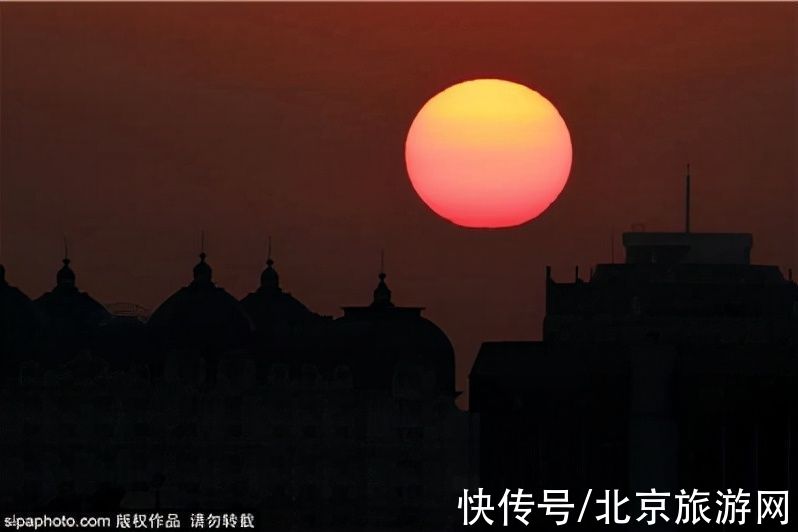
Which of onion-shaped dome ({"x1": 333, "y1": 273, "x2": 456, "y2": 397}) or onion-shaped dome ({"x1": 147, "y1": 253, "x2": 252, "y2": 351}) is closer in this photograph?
onion-shaped dome ({"x1": 333, "y1": 273, "x2": 456, "y2": 397})

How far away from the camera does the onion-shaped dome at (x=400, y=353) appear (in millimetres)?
189500

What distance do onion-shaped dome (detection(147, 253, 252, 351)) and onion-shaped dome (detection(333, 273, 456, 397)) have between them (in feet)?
27.8

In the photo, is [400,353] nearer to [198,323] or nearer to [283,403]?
[283,403]

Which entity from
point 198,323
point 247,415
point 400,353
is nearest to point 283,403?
point 247,415

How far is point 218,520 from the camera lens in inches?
3772

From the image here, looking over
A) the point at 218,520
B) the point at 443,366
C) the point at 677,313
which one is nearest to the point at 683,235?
the point at 443,366

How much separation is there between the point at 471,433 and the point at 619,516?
66329 mm

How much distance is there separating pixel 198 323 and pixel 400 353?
16.7 meters

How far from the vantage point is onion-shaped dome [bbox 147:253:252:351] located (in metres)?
196

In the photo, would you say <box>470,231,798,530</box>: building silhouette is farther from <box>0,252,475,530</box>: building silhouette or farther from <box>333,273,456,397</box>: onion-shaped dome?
<box>0,252,475,530</box>: building silhouette

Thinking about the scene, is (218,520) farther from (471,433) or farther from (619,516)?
(471,433)

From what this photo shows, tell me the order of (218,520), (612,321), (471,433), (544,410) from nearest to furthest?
(218,520), (544,410), (612,321), (471,433)

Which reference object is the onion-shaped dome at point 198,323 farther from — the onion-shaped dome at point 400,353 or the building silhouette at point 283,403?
the onion-shaped dome at point 400,353

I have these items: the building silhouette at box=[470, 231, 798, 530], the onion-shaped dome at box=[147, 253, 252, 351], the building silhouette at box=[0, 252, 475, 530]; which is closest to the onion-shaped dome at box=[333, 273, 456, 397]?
the building silhouette at box=[0, 252, 475, 530]
